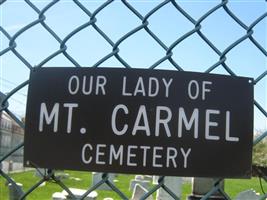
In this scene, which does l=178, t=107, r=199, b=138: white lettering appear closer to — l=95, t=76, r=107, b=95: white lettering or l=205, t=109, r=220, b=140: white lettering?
l=205, t=109, r=220, b=140: white lettering

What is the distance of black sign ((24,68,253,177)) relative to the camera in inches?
53.9

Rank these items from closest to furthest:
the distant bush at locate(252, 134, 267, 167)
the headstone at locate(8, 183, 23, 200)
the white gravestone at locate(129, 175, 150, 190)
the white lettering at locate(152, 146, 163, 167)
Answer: the white lettering at locate(152, 146, 163, 167) < the headstone at locate(8, 183, 23, 200) < the distant bush at locate(252, 134, 267, 167) < the white gravestone at locate(129, 175, 150, 190)

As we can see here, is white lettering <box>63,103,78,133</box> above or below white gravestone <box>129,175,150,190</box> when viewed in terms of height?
Result: below

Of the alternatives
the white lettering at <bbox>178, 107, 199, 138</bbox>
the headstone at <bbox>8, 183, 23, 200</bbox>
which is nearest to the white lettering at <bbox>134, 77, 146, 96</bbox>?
the white lettering at <bbox>178, 107, 199, 138</bbox>

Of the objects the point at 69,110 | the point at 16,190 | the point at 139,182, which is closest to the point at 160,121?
the point at 69,110

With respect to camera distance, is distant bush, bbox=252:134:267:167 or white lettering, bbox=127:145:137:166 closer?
white lettering, bbox=127:145:137:166

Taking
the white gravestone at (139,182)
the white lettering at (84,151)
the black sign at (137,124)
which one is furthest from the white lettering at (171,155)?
the white gravestone at (139,182)

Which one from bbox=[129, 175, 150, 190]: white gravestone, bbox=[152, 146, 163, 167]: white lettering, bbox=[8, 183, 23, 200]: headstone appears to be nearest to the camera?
bbox=[152, 146, 163, 167]: white lettering

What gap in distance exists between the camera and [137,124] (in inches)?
54.1

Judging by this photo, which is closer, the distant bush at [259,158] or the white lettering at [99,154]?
the white lettering at [99,154]

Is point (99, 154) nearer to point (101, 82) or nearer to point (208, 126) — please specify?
point (101, 82)

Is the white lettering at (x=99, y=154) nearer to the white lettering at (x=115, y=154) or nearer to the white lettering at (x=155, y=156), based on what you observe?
the white lettering at (x=115, y=154)

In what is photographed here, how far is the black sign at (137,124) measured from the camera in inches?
53.9

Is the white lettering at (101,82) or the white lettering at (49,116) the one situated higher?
the white lettering at (101,82)
